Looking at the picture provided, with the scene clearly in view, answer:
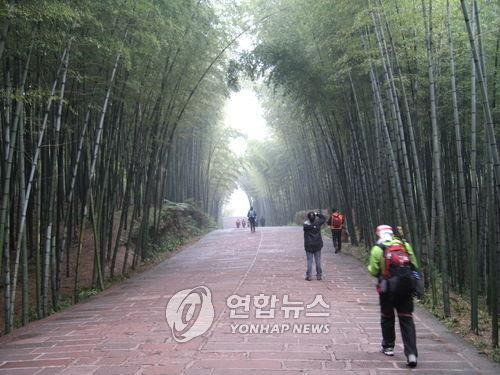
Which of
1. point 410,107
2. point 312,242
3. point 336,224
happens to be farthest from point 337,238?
point 410,107

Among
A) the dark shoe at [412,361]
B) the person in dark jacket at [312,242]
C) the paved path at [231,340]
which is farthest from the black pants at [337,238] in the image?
the dark shoe at [412,361]

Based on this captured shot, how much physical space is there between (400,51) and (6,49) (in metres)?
4.60

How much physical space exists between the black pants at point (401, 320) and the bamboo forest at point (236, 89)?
0.78 m

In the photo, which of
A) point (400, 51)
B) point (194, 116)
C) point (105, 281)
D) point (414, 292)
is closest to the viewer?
point (414, 292)

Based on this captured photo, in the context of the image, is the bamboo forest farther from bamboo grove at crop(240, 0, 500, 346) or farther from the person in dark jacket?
the person in dark jacket

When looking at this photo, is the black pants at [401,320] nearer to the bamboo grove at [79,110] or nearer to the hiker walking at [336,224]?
the bamboo grove at [79,110]

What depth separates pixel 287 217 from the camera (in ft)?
94.9

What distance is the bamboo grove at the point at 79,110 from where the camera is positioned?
4973mm

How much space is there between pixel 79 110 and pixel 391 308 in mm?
5493

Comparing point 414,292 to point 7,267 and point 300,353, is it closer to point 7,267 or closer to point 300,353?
point 300,353

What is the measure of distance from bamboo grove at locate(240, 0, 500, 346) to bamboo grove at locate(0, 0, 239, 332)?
1.77m

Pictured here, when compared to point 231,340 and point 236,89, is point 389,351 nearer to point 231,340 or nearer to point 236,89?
point 231,340

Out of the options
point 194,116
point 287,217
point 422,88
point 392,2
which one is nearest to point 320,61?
point 422,88

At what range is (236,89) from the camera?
33.8 ft
